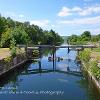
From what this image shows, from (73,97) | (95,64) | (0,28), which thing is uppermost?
(0,28)

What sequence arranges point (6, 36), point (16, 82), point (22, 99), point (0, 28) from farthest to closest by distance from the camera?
point (0, 28) < point (6, 36) < point (16, 82) < point (22, 99)

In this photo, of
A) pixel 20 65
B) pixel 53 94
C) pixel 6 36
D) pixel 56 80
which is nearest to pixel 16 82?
pixel 56 80

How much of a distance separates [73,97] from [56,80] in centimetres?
1466

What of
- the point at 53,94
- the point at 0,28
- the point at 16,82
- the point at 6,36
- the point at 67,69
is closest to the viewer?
the point at 53,94

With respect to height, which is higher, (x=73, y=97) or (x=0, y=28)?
(x=0, y=28)

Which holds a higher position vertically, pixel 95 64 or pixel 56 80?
pixel 95 64

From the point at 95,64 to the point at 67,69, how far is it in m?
24.3

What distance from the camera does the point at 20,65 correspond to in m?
77.3

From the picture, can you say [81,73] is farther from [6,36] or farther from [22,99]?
[6,36]

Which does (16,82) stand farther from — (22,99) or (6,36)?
(6,36)

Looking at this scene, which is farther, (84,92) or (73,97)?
(84,92)

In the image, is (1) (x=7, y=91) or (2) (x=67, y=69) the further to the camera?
(2) (x=67, y=69)

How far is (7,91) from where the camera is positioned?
152 feet

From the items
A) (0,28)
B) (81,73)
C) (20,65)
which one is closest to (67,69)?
(81,73)
